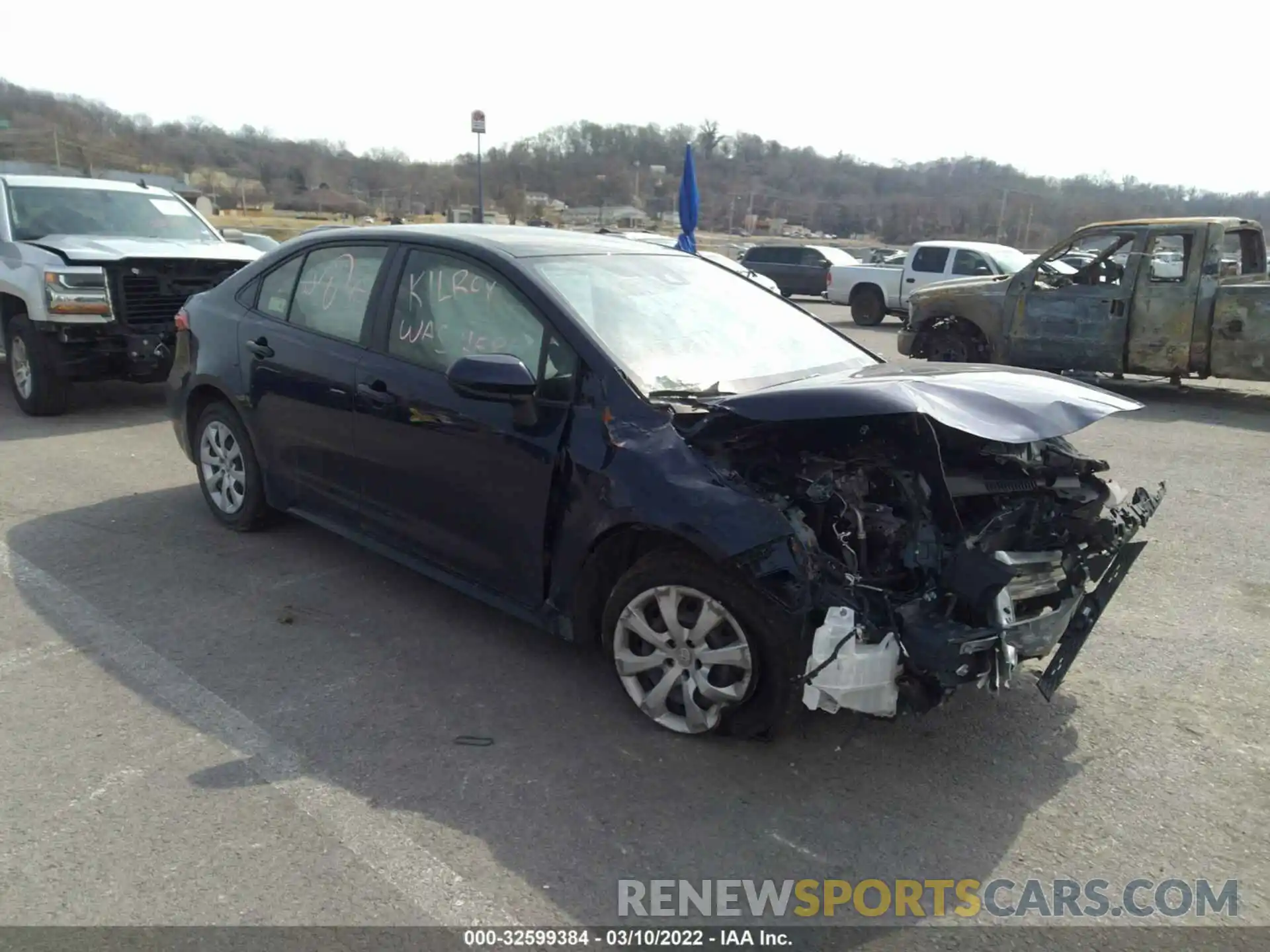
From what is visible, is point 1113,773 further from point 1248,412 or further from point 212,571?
point 1248,412

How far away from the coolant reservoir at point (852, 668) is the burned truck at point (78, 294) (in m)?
7.37

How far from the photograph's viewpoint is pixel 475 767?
3250 mm

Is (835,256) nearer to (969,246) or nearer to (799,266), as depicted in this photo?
(799,266)

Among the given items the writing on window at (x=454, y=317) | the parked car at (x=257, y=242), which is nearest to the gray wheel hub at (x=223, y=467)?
the writing on window at (x=454, y=317)

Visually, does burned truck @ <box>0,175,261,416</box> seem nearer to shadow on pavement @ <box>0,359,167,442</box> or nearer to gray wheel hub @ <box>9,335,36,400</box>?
gray wheel hub @ <box>9,335,36,400</box>

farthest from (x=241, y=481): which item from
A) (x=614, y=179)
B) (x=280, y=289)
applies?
(x=614, y=179)

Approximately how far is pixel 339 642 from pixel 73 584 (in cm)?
163

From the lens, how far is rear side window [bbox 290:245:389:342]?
14.8 feet

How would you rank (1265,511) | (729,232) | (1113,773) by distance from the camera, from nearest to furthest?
1. (1113,773)
2. (1265,511)
3. (729,232)

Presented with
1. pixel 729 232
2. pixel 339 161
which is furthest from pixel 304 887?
pixel 339 161

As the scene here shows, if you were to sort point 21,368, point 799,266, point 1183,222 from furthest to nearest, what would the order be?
point 799,266
point 1183,222
point 21,368

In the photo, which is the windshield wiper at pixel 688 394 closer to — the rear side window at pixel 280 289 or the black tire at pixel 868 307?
the rear side window at pixel 280 289

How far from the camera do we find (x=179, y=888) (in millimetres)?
2646

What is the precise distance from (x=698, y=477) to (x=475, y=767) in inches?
49.7
